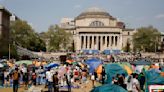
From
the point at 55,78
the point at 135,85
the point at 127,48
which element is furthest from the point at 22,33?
the point at 135,85

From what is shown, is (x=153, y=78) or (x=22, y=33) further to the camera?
(x=22, y=33)

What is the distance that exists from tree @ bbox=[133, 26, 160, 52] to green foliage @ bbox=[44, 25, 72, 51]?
2125 cm

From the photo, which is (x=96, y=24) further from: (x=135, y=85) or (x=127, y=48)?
(x=135, y=85)

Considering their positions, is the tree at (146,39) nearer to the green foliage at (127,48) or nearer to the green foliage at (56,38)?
the green foliage at (127,48)

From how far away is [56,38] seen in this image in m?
124

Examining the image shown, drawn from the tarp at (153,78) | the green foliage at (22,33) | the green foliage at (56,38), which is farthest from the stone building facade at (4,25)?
the tarp at (153,78)

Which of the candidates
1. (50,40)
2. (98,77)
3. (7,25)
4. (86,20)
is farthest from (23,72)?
(86,20)

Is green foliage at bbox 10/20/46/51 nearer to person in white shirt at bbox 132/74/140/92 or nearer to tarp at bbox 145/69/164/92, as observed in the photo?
tarp at bbox 145/69/164/92

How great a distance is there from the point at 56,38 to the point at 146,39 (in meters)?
27.5

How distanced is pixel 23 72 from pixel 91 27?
109 m

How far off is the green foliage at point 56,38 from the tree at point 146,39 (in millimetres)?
21247

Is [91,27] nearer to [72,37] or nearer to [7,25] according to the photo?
[72,37]

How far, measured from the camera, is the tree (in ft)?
427

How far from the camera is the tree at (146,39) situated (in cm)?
13012
